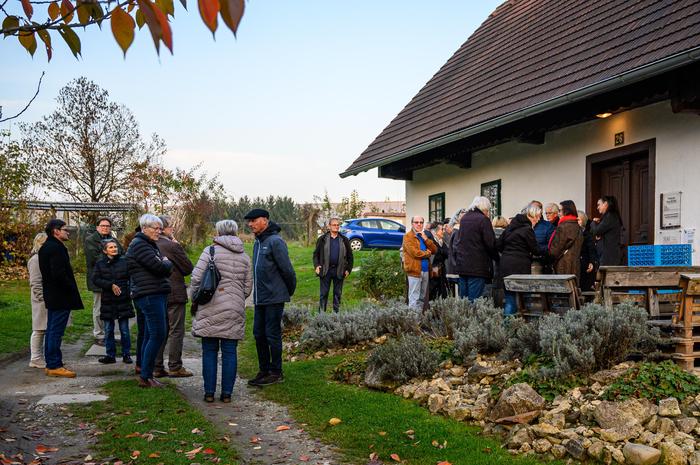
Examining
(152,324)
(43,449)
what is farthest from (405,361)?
(43,449)

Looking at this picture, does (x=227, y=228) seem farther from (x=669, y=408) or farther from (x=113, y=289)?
(x=669, y=408)

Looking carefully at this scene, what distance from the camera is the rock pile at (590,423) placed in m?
4.95

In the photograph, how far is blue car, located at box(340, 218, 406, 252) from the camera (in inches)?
1174

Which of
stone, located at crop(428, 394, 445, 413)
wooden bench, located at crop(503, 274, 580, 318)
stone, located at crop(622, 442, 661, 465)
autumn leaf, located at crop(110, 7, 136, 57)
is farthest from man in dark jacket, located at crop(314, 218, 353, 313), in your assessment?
autumn leaf, located at crop(110, 7, 136, 57)

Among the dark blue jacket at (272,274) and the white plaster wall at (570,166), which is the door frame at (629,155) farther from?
the dark blue jacket at (272,274)

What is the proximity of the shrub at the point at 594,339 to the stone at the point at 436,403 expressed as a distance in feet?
3.17

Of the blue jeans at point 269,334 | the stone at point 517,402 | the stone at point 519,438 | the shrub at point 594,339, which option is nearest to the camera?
the stone at point 519,438

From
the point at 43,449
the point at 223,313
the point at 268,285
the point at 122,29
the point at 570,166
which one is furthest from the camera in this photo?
the point at 570,166

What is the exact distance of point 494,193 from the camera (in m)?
14.2

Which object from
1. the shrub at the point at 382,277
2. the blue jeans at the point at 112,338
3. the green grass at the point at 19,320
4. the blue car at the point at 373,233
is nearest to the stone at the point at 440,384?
the blue jeans at the point at 112,338

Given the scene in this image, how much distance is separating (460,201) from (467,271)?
5.76m

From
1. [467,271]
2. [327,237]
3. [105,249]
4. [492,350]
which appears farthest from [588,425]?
[327,237]

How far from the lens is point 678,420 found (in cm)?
530

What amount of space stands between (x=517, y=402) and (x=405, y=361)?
1839mm
